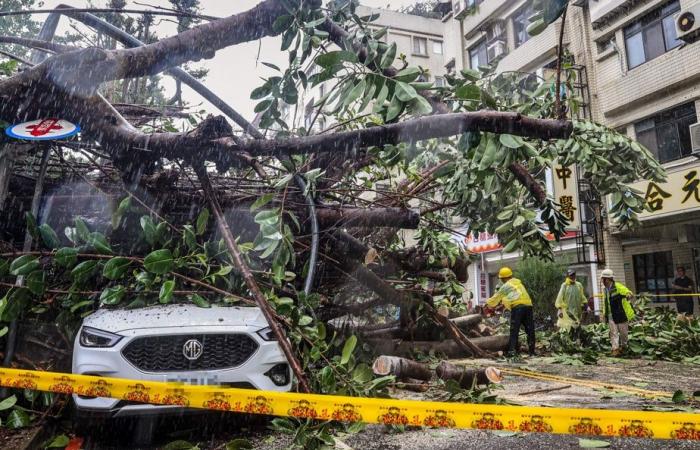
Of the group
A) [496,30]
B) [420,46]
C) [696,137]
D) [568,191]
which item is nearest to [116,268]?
[696,137]

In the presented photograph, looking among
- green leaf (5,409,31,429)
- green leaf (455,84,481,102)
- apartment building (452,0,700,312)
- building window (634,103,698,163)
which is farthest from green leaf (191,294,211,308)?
building window (634,103,698,163)

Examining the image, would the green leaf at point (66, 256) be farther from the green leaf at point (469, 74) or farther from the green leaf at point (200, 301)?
the green leaf at point (469, 74)

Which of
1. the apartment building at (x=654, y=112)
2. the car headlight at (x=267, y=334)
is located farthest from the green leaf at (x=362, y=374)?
the apartment building at (x=654, y=112)

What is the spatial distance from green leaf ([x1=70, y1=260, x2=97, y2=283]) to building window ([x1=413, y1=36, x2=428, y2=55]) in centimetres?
3226

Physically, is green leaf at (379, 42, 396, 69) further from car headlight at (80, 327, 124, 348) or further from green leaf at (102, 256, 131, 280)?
green leaf at (102, 256, 131, 280)

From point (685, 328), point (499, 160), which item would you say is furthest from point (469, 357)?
point (499, 160)

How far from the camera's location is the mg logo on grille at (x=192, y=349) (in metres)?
3.44

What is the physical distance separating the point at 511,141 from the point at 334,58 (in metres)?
1.06

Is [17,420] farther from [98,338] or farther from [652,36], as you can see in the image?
[652,36]

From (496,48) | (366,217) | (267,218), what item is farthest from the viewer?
(496,48)

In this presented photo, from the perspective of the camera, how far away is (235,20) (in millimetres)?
3777

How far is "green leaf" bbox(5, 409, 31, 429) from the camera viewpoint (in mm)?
3629

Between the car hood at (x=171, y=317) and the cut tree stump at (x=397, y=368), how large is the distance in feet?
5.02

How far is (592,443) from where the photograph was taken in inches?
127
